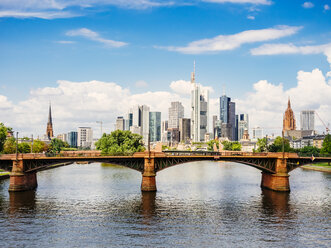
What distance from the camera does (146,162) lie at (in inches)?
3356

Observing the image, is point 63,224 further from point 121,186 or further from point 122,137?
point 122,137

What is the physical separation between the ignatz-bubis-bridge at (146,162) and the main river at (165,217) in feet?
11.2

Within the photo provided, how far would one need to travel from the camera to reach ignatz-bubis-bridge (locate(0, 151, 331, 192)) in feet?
275

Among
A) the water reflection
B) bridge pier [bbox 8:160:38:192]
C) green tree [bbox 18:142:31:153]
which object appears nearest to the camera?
the water reflection

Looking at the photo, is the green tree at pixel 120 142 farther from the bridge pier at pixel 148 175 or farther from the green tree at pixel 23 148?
the bridge pier at pixel 148 175

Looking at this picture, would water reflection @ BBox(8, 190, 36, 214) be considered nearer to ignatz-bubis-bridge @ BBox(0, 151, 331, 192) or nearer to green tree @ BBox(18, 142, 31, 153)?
ignatz-bubis-bridge @ BBox(0, 151, 331, 192)

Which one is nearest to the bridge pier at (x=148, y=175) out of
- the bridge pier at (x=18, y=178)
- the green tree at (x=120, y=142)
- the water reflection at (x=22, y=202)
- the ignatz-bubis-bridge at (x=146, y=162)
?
the ignatz-bubis-bridge at (x=146, y=162)

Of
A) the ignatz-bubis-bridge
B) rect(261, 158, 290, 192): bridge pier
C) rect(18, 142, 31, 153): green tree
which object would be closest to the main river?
rect(261, 158, 290, 192): bridge pier

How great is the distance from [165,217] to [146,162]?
24.7 m

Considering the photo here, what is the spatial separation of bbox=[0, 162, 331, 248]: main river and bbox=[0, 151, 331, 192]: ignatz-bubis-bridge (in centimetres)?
340

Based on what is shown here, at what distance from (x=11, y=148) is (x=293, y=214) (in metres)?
122

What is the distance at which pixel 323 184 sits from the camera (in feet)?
342

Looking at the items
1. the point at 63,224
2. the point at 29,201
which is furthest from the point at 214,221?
the point at 29,201

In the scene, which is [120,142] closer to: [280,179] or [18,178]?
[18,178]
